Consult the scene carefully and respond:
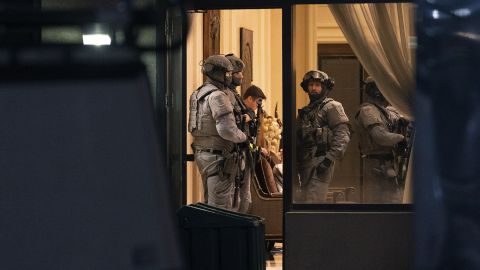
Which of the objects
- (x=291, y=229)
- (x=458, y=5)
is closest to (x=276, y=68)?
(x=291, y=229)

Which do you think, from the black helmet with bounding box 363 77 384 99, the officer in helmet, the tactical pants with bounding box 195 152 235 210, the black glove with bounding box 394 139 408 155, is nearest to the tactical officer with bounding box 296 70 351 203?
the black helmet with bounding box 363 77 384 99

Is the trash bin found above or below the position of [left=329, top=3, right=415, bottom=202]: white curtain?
below

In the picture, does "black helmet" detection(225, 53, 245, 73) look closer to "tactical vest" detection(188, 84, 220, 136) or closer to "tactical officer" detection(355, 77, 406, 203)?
"tactical vest" detection(188, 84, 220, 136)

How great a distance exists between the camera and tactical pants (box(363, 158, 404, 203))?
1003 centimetres

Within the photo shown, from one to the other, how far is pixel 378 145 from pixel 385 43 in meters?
0.81

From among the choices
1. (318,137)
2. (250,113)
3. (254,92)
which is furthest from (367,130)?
(254,92)

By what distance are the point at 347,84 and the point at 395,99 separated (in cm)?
40

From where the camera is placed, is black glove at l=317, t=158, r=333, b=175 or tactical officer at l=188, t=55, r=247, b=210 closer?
black glove at l=317, t=158, r=333, b=175

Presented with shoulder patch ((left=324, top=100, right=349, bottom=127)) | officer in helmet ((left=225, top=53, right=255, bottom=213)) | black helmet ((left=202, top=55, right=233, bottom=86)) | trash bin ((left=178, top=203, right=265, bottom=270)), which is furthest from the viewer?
officer in helmet ((left=225, top=53, right=255, bottom=213))

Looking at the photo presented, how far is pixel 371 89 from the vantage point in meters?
10.2

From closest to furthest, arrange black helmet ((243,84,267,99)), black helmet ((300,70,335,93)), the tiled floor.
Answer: black helmet ((300,70,335,93)) → the tiled floor → black helmet ((243,84,267,99))

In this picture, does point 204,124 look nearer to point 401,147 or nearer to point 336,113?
point 336,113

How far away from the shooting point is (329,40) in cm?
1023

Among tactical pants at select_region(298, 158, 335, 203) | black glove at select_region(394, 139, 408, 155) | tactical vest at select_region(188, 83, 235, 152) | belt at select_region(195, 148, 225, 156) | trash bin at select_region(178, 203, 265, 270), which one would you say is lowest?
trash bin at select_region(178, 203, 265, 270)
